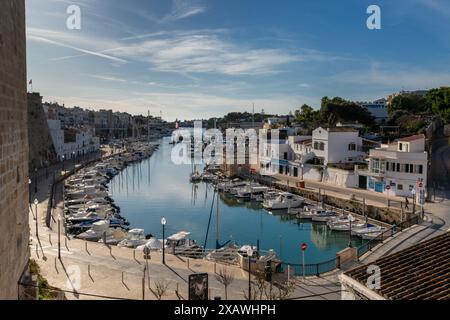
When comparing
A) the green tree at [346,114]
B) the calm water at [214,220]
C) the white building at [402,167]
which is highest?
the green tree at [346,114]

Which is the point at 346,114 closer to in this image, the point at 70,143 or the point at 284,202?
the point at 284,202

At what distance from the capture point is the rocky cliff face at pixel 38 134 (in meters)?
52.4

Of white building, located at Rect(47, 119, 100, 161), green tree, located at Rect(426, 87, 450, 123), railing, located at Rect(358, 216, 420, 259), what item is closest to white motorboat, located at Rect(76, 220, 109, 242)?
railing, located at Rect(358, 216, 420, 259)

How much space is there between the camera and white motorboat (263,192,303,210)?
34.0 meters

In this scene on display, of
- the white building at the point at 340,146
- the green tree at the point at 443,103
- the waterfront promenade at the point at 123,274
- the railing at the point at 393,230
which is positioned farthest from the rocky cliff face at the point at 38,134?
the green tree at the point at 443,103

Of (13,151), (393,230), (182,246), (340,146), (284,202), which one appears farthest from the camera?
(340,146)

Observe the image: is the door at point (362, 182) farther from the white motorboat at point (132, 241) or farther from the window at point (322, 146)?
the white motorboat at point (132, 241)

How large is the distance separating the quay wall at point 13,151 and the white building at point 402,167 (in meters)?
27.3

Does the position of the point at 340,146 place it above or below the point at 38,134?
below

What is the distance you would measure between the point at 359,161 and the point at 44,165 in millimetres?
39792

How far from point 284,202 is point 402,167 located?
962 centimetres

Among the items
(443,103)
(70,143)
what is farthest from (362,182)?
(70,143)

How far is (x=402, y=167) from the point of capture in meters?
31.4
